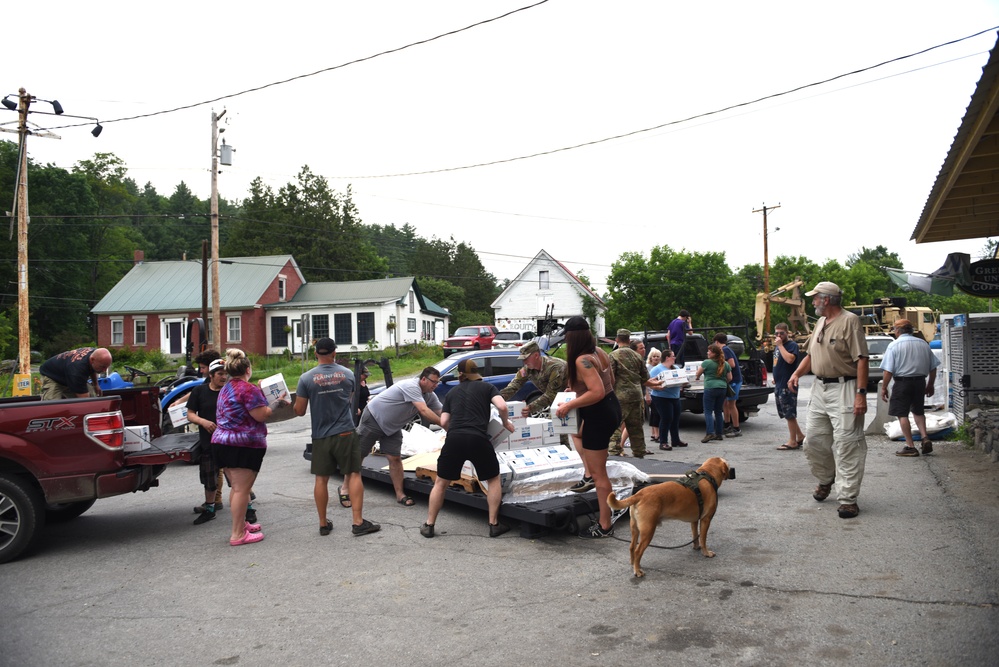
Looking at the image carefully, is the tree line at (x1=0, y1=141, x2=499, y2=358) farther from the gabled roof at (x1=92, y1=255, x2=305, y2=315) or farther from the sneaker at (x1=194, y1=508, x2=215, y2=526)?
the sneaker at (x1=194, y1=508, x2=215, y2=526)

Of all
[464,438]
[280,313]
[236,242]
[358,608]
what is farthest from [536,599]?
[236,242]

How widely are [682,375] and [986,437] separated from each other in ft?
13.2

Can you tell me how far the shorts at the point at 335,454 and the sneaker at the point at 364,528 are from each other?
1.62 ft

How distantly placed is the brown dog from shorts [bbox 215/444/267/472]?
3.23 metres

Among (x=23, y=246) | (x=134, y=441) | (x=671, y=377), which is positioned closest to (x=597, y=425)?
(x=134, y=441)

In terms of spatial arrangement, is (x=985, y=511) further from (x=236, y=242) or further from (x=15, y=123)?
(x=236, y=242)

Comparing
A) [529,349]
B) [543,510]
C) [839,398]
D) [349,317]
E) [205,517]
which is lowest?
[205,517]

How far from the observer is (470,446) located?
6.30m

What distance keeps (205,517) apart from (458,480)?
273 centimetres

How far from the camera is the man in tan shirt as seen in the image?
21.0 feet

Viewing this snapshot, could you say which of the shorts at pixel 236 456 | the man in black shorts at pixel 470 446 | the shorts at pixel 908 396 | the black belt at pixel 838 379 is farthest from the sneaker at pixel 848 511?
the shorts at pixel 236 456

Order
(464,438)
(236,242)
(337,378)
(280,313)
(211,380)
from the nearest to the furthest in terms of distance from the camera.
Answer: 1. (464,438)
2. (337,378)
3. (211,380)
4. (280,313)
5. (236,242)

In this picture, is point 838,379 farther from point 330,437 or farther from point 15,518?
point 15,518

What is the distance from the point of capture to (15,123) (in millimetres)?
20922
